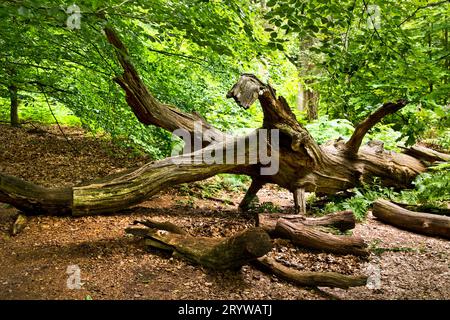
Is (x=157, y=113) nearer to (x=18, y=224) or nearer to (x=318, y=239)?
(x=18, y=224)

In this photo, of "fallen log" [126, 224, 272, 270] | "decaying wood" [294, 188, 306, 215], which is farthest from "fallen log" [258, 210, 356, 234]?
"fallen log" [126, 224, 272, 270]

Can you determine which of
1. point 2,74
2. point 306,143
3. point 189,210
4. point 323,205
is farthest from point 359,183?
point 2,74

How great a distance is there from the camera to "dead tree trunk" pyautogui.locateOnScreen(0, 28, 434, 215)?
534cm

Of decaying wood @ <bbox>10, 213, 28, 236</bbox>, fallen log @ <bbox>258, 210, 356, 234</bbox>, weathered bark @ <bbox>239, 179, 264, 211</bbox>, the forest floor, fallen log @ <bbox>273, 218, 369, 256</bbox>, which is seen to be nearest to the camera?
the forest floor

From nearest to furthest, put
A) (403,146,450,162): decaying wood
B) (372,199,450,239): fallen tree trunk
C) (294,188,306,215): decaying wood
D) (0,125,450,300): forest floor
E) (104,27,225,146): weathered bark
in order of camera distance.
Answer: (0,125,450,300): forest floor < (372,199,450,239): fallen tree trunk < (294,188,306,215): decaying wood < (104,27,225,146): weathered bark < (403,146,450,162): decaying wood

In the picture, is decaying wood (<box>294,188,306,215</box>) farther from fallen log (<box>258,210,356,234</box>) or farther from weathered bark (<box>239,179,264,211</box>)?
fallen log (<box>258,210,356,234</box>)

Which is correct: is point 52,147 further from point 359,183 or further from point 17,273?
point 359,183

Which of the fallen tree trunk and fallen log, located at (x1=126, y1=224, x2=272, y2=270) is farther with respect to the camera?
the fallen tree trunk

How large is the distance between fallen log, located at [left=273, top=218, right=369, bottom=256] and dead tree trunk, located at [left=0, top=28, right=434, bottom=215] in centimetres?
163

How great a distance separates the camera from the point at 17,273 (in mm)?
3879

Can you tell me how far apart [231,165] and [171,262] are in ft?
8.24

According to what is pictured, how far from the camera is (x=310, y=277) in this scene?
3871 millimetres

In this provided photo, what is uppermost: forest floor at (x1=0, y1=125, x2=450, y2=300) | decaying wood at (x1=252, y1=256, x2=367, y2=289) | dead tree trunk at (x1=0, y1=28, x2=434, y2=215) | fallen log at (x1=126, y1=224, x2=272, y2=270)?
dead tree trunk at (x1=0, y1=28, x2=434, y2=215)

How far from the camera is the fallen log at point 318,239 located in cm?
477
